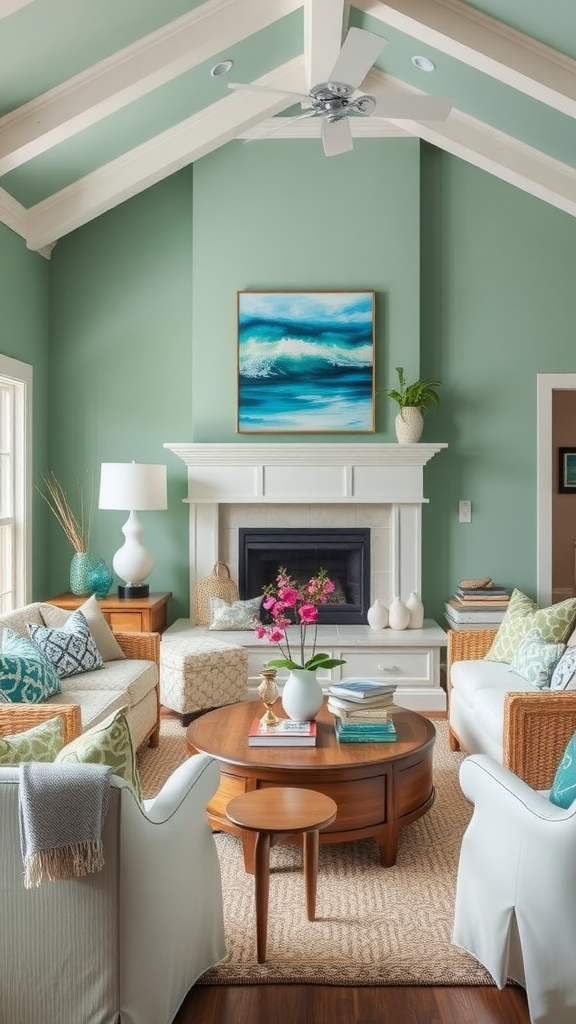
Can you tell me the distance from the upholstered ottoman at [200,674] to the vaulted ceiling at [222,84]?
2.57 m

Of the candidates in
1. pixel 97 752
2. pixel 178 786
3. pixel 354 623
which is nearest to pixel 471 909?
pixel 178 786

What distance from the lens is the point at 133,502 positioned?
5.13 meters

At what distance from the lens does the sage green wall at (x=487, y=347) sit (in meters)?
5.69

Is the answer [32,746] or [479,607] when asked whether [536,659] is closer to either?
[479,607]

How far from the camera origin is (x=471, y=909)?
2445 mm

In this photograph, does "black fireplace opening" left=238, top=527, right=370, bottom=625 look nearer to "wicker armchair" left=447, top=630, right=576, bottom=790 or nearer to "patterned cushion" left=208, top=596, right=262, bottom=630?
"patterned cushion" left=208, top=596, right=262, bottom=630

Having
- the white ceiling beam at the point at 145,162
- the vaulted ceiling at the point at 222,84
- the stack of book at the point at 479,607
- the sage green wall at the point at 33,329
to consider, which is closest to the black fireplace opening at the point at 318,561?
the stack of book at the point at 479,607

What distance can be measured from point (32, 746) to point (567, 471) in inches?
288

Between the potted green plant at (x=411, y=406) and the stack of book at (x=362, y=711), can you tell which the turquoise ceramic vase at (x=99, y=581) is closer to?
the potted green plant at (x=411, y=406)

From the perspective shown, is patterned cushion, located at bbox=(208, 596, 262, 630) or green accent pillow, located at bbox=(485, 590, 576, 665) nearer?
green accent pillow, located at bbox=(485, 590, 576, 665)

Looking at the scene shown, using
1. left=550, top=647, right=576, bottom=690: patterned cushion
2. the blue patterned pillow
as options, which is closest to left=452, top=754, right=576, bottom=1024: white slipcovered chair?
left=550, top=647, right=576, bottom=690: patterned cushion

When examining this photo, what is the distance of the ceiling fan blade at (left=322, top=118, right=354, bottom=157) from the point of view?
3.55 m

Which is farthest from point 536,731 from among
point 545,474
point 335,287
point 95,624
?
point 335,287

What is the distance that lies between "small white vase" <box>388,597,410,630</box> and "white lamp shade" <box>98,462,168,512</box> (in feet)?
5.25
